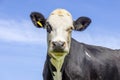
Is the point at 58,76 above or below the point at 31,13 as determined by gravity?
below

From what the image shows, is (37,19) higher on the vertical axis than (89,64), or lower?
higher

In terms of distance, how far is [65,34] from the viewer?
63.9 feet

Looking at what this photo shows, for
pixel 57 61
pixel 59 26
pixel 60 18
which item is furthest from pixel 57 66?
pixel 60 18

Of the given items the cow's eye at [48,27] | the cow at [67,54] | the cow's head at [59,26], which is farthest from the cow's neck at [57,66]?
the cow's eye at [48,27]

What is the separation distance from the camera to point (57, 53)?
1909cm

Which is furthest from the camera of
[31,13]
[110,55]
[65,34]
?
[110,55]

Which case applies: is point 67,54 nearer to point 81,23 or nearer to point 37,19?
point 81,23

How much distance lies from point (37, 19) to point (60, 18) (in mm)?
917

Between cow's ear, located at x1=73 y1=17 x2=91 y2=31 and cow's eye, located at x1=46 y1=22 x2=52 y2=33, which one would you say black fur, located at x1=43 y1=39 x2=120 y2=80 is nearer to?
cow's ear, located at x1=73 y1=17 x2=91 y2=31

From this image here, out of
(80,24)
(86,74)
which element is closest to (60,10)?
(80,24)

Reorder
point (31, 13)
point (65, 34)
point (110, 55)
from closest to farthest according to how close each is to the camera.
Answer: point (65, 34) < point (31, 13) < point (110, 55)

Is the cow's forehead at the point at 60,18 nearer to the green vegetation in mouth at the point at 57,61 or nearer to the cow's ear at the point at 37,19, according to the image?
the cow's ear at the point at 37,19

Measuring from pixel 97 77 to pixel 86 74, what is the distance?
0.77 m

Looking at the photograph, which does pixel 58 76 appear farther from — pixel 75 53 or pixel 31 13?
pixel 31 13
